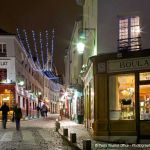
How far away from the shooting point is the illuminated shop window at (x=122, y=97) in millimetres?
22406

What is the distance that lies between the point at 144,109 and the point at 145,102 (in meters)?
0.34

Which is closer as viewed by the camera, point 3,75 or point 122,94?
point 122,94

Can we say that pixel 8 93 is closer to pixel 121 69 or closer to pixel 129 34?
pixel 129 34

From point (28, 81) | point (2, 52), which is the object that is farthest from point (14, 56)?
point (28, 81)

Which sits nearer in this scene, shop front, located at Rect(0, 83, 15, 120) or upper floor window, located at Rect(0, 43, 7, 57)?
upper floor window, located at Rect(0, 43, 7, 57)

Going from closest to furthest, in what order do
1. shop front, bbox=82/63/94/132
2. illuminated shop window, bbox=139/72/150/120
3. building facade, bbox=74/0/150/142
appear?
illuminated shop window, bbox=139/72/150/120 < building facade, bbox=74/0/150/142 < shop front, bbox=82/63/94/132

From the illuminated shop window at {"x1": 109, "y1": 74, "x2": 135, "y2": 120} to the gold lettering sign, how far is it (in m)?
0.37

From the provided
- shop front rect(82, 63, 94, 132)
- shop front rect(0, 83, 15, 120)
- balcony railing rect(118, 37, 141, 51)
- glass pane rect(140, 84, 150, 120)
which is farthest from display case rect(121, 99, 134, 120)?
shop front rect(0, 83, 15, 120)

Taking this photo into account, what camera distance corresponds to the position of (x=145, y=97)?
22062 mm

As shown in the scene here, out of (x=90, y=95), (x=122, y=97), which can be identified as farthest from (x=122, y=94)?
(x=90, y=95)

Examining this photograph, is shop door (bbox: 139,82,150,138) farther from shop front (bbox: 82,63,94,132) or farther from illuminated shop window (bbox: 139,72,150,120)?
shop front (bbox: 82,63,94,132)

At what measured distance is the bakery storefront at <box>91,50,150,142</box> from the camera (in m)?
21.9

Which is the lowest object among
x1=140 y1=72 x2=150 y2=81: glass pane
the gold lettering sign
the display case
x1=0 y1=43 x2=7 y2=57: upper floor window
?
the display case

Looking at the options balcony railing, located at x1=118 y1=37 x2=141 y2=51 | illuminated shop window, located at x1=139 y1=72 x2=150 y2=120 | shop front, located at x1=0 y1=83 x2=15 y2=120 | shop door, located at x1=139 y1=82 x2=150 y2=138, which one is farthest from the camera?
shop front, located at x1=0 y1=83 x2=15 y2=120
